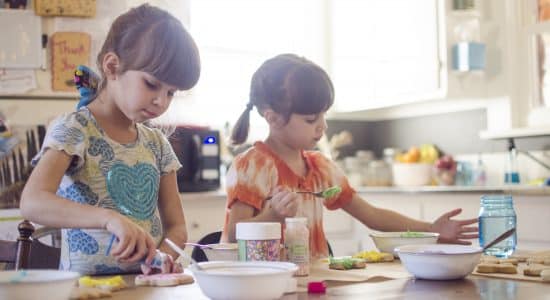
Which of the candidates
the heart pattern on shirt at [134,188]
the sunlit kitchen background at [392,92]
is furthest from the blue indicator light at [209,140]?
the heart pattern on shirt at [134,188]

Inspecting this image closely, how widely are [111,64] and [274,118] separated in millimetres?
590

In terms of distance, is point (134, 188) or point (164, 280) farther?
point (134, 188)

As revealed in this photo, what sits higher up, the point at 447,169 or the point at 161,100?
the point at 161,100

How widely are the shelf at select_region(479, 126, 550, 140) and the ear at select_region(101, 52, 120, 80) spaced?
86.6 inches

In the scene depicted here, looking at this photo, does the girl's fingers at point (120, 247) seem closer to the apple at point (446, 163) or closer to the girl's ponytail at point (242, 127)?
the girl's ponytail at point (242, 127)

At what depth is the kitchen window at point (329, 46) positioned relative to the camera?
11.5 ft

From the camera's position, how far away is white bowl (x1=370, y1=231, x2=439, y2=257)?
1457mm

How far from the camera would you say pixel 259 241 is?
3.91 feet

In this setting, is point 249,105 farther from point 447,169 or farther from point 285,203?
point 447,169

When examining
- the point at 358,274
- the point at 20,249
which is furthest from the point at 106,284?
the point at 358,274

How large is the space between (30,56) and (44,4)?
24 cm

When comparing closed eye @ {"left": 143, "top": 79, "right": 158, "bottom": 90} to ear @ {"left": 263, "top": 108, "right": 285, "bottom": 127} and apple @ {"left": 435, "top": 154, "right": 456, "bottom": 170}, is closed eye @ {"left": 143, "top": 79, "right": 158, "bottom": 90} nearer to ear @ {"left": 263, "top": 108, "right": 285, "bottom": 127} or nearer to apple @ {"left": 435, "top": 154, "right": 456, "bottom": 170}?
ear @ {"left": 263, "top": 108, "right": 285, "bottom": 127}

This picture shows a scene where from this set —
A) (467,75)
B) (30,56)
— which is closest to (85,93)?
(30,56)

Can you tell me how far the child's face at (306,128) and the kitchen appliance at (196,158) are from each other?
4.57 ft
